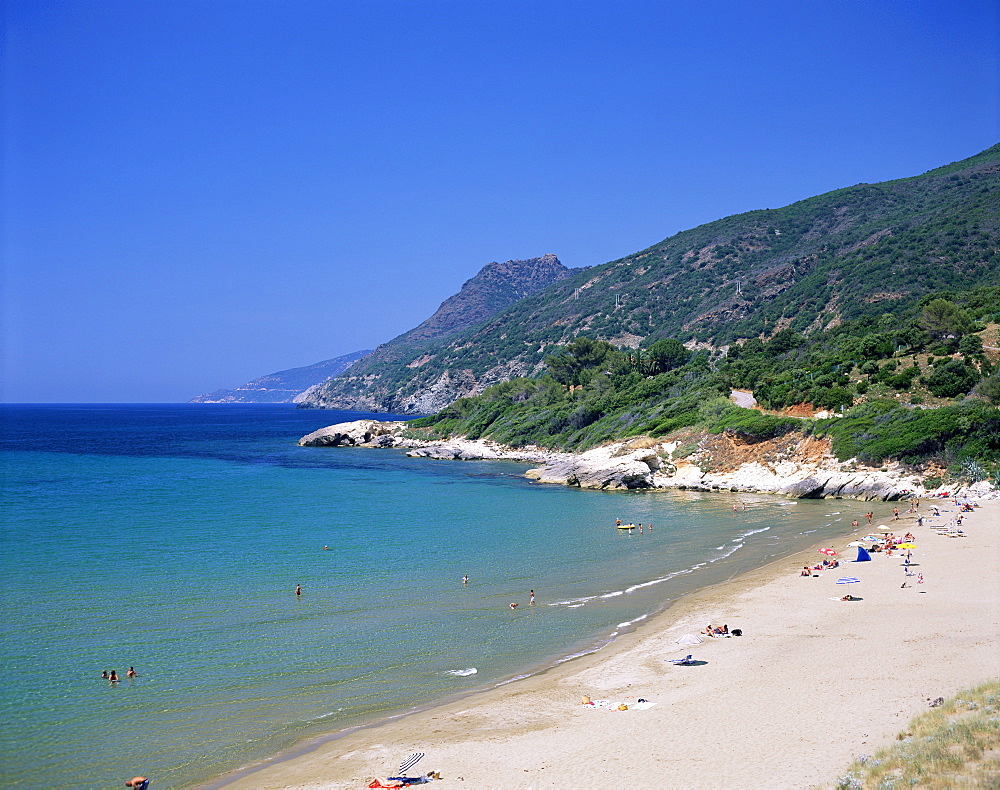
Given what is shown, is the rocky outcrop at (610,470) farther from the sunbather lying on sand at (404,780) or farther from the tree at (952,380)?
the sunbather lying on sand at (404,780)

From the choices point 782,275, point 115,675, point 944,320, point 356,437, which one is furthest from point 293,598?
point 782,275

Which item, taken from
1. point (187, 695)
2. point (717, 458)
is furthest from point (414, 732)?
point (717, 458)

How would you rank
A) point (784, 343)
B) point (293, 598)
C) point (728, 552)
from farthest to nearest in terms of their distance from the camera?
point (784, 343)
point (728, 552)
point (293, 598)

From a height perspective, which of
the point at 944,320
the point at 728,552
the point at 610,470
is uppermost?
the point at 944,320

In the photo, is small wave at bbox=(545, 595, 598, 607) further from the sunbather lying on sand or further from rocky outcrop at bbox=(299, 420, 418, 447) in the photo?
rocky outcrop at bbox=(299, 420, 418, 447)

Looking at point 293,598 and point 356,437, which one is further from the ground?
point 356,437

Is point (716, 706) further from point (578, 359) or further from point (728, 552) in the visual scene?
point (578, 359)

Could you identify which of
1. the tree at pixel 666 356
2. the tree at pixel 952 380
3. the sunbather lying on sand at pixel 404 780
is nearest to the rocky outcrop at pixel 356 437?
the tree at pixel 666 356

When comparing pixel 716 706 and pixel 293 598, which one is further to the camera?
pixel 293 598

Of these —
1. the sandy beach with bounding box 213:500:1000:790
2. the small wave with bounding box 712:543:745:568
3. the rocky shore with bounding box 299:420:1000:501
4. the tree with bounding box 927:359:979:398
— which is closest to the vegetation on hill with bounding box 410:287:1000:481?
the tree with bounding box 927:359:979:398
